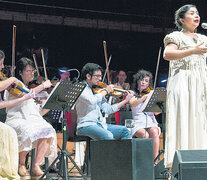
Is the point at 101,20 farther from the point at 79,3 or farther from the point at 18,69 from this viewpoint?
the point at 18,69

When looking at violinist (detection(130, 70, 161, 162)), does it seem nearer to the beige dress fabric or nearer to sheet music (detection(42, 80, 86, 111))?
sheet music (detection(42, 80, 86, 111))

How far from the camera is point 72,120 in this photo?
4.02m

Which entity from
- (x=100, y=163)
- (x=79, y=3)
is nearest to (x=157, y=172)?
(x=100, y=163)

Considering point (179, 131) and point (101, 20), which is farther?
point (101, 20)

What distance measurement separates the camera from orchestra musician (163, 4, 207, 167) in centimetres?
256

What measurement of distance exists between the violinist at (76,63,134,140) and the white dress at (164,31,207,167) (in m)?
1.16

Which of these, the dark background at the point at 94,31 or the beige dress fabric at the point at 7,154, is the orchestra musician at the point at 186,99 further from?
Result: the dark background at the point at 94,31

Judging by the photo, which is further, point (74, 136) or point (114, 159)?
point (74, 136)

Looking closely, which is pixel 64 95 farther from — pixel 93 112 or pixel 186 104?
pixel 186 104

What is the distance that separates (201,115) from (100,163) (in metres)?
0.86

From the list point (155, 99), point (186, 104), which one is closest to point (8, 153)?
point (186, 104)

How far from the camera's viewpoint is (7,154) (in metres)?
2.67

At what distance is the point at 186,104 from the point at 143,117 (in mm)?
1993

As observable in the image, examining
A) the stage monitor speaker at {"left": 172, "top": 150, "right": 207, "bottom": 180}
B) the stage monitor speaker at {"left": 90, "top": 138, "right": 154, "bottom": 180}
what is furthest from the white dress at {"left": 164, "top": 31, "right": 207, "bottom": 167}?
the stage monitor speaker at {"left": 172, "top": 150, "right": 207, "bottom": 180}
